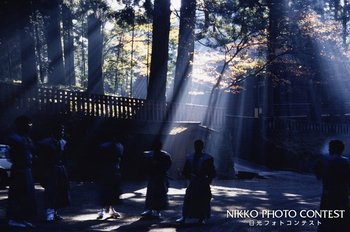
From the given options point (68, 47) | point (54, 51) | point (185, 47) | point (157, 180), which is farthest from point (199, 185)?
point (68, 47)

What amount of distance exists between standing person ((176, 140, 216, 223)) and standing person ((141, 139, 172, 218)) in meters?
0.77

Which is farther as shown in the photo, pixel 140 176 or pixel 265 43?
pixel 265 43

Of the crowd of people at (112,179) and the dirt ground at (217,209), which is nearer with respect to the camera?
the crowd of people at (112,179)

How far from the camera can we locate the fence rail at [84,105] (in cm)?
1742

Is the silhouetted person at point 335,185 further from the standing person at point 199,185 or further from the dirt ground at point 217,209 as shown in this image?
the standing person at point 199,185

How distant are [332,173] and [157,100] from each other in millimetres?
14050

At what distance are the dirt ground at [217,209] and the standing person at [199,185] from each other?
10.6 inches

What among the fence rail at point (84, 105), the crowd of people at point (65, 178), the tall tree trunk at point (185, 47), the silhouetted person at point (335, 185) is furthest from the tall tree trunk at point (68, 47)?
the silhouetted person at point (335, 185)

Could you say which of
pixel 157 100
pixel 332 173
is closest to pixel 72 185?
pixel 157 100

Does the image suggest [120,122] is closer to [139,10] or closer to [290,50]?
[139,10]

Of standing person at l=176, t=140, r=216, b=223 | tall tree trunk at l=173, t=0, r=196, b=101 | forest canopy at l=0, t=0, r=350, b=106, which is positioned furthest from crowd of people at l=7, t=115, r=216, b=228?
tall tree trunk at l=173, t=0, r=196, b=101

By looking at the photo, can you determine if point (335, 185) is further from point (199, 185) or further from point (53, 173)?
point (53, 173)

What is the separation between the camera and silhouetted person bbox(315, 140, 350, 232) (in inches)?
285

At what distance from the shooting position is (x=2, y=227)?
780 centimetres
